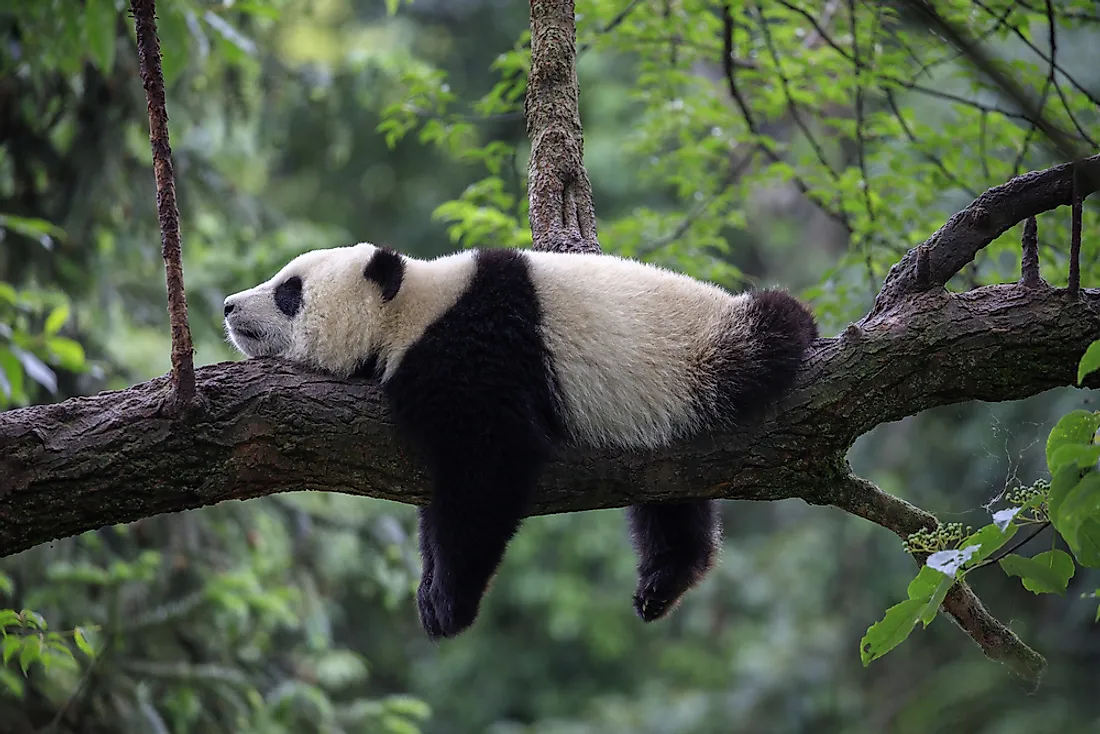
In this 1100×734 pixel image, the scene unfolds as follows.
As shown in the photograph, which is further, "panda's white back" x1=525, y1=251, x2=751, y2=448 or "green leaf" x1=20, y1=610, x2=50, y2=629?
"panda's white back" x1=525, y1=251, x2=751, y2=448

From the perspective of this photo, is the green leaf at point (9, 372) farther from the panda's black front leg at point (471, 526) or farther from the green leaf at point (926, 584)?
the green leaf at point (926, 584)

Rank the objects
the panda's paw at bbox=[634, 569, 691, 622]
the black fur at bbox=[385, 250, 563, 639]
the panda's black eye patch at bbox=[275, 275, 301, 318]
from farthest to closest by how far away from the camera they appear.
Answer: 1. the panda's paw at bbox=[634, 569, 691, 622]
2. the panda's black eye patch at bbox=[275, 275, 301, 318]
3. the black fur at bbox=[385, 250, 563, 639]

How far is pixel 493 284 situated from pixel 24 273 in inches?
159

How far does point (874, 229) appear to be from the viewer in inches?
190

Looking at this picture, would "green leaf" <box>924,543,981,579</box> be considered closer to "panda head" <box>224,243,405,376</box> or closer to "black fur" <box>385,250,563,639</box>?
"black fur" <box>385,250,563,639</box>

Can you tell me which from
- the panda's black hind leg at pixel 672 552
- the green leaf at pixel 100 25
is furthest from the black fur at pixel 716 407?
the green leaf at pixel 100 25

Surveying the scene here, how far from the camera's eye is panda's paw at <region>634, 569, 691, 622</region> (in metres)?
3.68

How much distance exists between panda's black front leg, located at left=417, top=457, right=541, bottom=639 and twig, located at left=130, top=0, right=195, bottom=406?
2.41 ft

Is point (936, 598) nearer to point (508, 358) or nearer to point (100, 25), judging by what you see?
point (508, 358)

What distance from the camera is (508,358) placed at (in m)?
3.12

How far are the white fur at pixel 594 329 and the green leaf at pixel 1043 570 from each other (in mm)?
977

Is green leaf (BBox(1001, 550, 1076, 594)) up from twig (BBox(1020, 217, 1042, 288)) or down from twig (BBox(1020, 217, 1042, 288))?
down

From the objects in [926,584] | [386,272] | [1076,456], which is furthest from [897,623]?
[386,272]

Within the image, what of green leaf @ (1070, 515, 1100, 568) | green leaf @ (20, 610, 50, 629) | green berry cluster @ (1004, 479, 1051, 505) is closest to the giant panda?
green berry cluster @ (1004, 479, 1051, 505)
